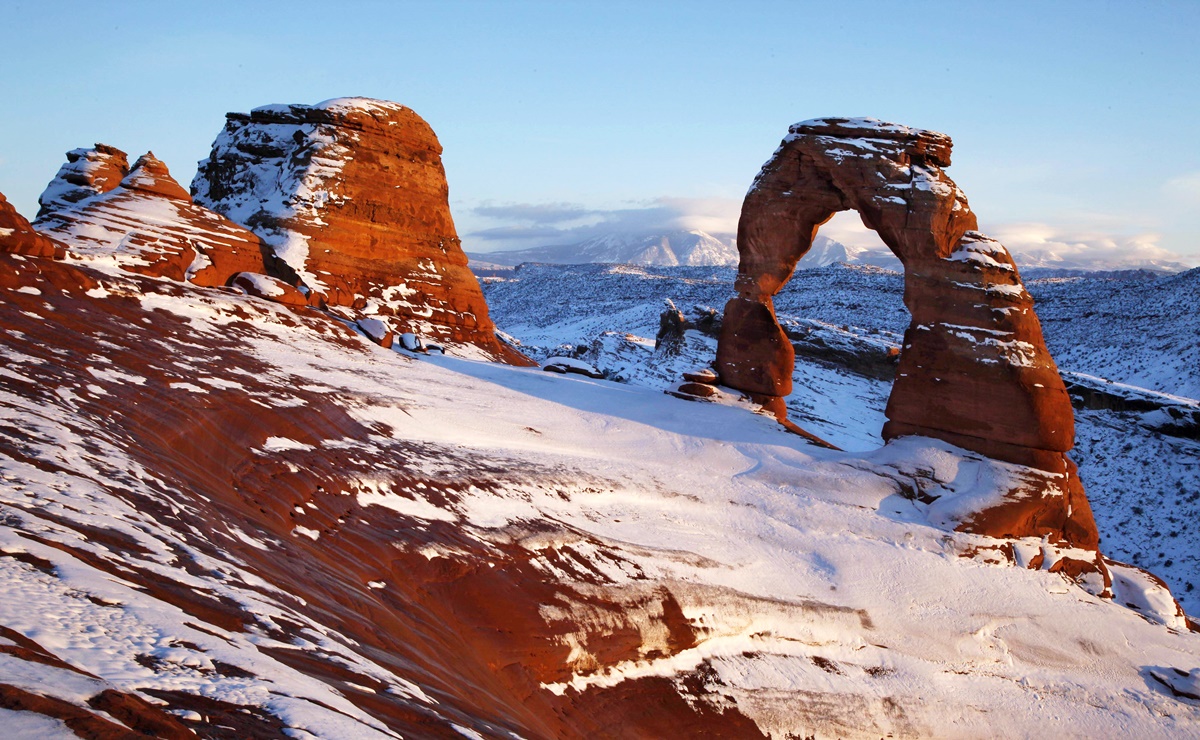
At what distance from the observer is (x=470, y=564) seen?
8.84m

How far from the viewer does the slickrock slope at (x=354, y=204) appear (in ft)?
68.4

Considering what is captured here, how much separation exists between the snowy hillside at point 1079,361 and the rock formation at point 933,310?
5.11 m

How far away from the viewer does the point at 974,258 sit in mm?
15031

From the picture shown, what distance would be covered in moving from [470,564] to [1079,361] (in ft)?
124

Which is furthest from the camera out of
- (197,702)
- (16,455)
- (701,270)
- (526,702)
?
(701,270)

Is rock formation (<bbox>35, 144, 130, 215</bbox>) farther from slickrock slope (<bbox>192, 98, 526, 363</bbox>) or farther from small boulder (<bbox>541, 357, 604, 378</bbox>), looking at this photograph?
small boulder (<bbox>541, 357, 604, 378</bbox>)

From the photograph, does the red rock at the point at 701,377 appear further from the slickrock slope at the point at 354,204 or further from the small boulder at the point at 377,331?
the slickrock slope at the point at 354,204

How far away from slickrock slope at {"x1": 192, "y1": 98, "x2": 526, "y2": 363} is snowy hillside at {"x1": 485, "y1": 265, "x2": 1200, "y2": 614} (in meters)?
6.83

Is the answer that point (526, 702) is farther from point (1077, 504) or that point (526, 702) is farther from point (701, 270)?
point (701, 270)

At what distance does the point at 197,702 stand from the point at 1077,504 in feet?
47.3

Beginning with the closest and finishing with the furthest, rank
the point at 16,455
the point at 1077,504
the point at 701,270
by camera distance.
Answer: the point at 16,455
the point at 1077,504
the point at 701,270

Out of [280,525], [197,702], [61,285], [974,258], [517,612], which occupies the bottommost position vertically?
[517,612]

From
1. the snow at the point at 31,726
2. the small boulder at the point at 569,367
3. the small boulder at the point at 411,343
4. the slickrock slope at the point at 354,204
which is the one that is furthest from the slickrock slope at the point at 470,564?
the slickrock slope at the point at 354,204

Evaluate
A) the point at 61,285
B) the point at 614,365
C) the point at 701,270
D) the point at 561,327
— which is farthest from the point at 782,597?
the point at 701,270
